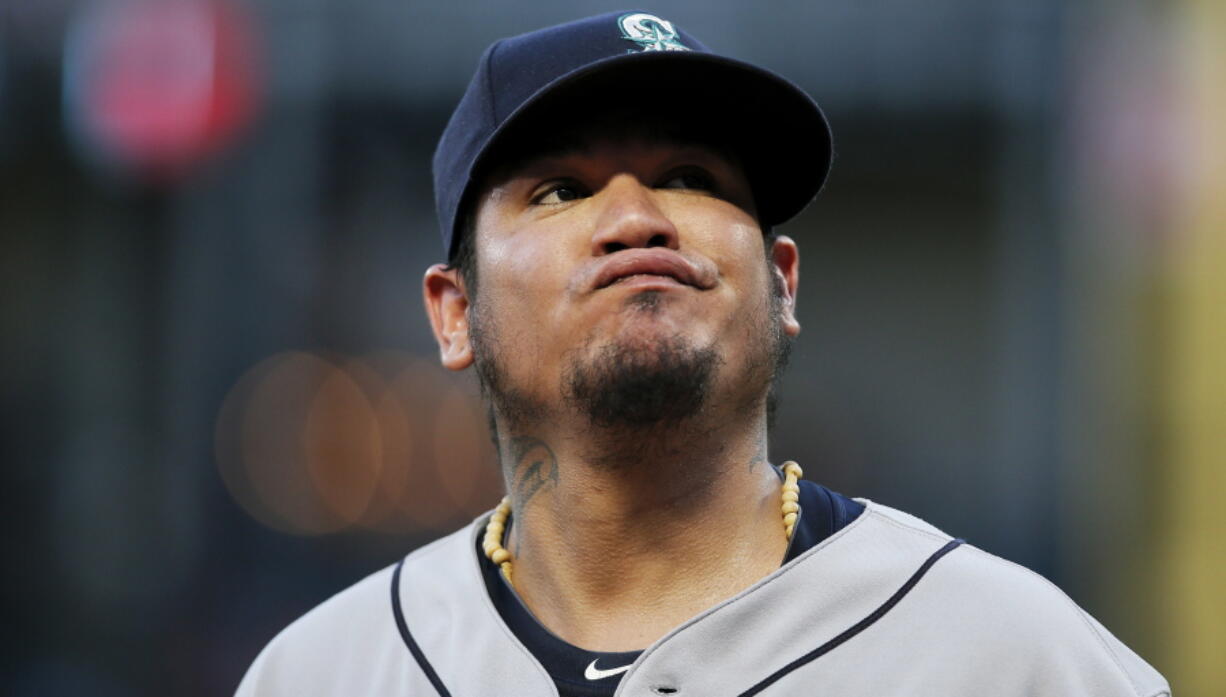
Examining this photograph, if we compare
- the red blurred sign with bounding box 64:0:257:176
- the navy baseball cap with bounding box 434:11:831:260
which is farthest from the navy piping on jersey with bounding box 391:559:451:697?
the red blurred sign with bounding box 64:0:257:176

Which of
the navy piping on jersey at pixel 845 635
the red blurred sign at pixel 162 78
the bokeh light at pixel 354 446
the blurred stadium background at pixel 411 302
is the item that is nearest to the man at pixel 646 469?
the navy piping on jersey at pixel 845 635

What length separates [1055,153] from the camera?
977 cm

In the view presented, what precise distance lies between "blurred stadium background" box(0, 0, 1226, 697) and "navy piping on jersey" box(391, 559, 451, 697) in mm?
6399

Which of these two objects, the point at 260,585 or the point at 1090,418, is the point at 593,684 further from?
the point at 260,585

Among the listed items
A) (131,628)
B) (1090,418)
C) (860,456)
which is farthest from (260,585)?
(1090,418)

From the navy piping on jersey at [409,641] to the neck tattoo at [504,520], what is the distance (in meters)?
0.17

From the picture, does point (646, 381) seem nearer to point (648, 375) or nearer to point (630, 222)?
point (648, 375)

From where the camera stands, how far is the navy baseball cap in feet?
7.47

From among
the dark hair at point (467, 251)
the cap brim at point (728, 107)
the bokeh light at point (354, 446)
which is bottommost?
the bokeh light at point (354, 446)

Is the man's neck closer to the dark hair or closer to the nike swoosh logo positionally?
the nike swoosh logo

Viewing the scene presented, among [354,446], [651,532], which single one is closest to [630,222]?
[651,532]

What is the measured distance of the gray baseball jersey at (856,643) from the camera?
1.98 m

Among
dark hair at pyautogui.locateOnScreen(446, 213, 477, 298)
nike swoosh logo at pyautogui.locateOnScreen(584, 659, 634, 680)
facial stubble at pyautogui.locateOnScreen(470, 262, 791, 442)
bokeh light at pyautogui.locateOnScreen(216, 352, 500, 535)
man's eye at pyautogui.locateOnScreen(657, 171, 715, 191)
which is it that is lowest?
bokeh light at pyautogui.locateOnScreen(216, 352, 500, 535)

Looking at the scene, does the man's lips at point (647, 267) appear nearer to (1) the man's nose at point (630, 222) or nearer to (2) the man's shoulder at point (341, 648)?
(1) the man's nose at point (630, 222)
